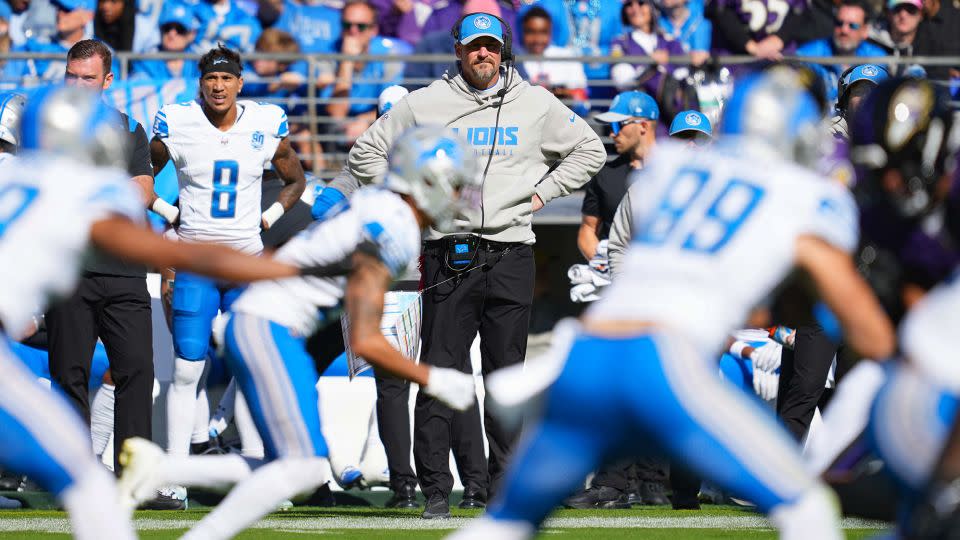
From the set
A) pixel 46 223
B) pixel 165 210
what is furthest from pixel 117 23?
pixel 46 223

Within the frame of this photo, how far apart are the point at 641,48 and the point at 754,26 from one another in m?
0.93

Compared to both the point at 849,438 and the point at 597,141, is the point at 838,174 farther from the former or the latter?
the point at 597,141

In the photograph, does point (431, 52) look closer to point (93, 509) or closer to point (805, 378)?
point (805, 378)

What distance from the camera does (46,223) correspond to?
4.29 meters

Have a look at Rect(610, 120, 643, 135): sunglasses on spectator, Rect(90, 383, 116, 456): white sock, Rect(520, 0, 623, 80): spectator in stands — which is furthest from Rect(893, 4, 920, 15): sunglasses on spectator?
Rect(90, 383, 116, 456): white sock

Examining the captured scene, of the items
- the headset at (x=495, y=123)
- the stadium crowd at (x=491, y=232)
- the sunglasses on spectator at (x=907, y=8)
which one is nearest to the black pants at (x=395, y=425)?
the stadium crowd at (x=491, y=232)

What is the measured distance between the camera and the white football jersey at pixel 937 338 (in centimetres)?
382

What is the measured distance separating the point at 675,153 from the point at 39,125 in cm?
176

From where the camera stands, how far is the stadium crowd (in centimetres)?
394

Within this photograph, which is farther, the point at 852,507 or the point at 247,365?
Result: the point at 247,365

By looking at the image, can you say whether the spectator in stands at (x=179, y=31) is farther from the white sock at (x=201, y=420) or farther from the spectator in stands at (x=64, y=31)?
A: the white sock at (x=201, y=420)

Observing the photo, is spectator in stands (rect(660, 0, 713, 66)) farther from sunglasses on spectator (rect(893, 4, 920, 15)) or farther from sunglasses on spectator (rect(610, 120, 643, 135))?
sunglasses on spectator (rect(610, 120, 643, 135))

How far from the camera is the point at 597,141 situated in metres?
8.36

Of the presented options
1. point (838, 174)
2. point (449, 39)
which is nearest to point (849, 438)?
point (838, 174)
